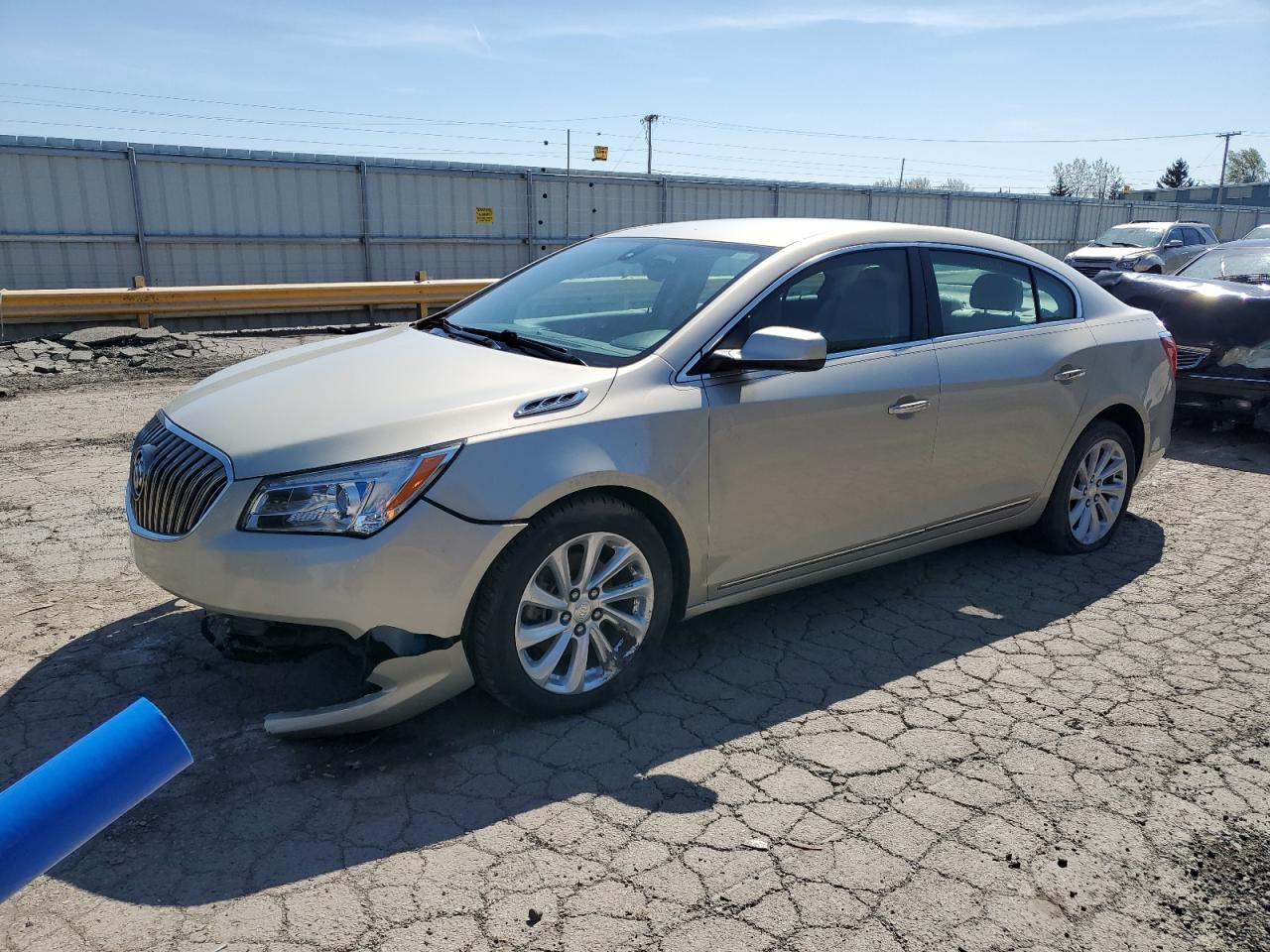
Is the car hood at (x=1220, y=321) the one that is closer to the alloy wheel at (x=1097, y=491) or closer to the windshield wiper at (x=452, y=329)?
the alloy wheel at (x=1097, y=491)

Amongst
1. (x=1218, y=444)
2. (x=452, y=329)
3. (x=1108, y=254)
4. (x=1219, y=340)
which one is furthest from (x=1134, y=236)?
(x=452, y=329)

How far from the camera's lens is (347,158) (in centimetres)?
1767

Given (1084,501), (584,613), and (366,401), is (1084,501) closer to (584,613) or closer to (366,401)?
(584,613)

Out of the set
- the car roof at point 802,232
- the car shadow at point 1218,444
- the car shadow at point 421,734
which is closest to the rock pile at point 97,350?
the car shadow at point 421,734

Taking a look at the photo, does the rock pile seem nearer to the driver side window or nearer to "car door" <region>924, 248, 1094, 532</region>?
the driver side window

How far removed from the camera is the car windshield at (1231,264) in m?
9.41

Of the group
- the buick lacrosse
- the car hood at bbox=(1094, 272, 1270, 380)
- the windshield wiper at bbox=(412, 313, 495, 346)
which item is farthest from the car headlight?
the car hood at bbox=(1094, 272, 1270, 380)

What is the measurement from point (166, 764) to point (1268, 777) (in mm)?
3457

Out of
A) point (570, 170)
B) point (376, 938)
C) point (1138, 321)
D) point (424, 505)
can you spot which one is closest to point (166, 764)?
point (376, 938)

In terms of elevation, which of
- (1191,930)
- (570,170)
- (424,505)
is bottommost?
(1191,930)

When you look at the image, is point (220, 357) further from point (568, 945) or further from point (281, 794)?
point (568, 945)

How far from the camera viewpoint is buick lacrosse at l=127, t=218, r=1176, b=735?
10.2ft

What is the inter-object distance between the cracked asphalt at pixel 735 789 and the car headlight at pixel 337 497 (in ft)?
2.65

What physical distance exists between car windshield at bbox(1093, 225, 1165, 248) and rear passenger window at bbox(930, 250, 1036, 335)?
62.9ft
